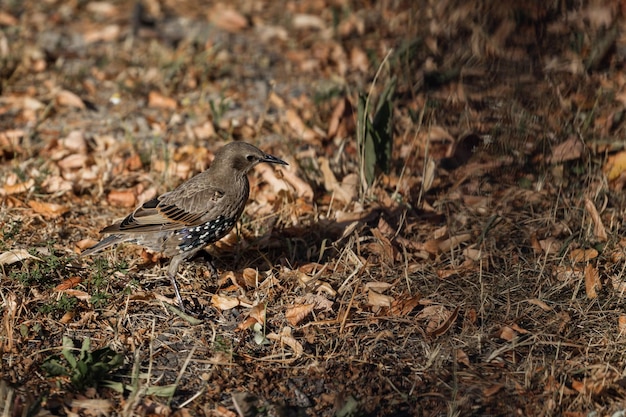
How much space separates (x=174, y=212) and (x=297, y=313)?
1.13 meters

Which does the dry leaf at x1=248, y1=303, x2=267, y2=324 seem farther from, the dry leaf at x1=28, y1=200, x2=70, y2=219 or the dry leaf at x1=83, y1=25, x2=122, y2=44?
the dry leaf at x1=83, y1=25, x2=122, y2=44

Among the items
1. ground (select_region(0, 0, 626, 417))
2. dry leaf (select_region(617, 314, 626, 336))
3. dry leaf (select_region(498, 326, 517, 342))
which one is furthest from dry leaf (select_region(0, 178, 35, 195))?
dry leaf (select_region(617, 314, 626, 336))

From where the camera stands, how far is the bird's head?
5.63 meters

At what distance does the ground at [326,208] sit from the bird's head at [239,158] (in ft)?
2.04

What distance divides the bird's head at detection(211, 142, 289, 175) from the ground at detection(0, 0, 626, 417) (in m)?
0.62

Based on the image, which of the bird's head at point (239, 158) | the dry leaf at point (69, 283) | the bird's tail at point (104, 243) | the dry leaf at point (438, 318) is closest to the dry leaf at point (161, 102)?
the bird's head at point (239, 158)

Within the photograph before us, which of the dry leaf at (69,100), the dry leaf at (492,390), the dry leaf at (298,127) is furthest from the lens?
the dry leaf at (69,100)

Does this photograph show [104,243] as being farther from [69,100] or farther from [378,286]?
[69,100]

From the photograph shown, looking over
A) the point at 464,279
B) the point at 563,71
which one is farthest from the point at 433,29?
the point at 464,279

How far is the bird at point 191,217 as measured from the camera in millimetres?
5418

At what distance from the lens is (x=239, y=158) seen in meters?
5.64

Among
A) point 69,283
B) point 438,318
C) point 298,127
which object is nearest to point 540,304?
point 438,318

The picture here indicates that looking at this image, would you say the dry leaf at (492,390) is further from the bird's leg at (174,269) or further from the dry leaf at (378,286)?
the bird's leg at (174,269)

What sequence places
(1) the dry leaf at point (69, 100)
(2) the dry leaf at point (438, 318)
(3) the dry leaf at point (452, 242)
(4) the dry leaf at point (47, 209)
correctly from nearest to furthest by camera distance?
(2) the dry leaf at point (438, 318) < (3) the dry leaf at point (452, 242) < (4) the dry leaf at point (47, 209) < (1) the dry leaf at point (69, 100)
